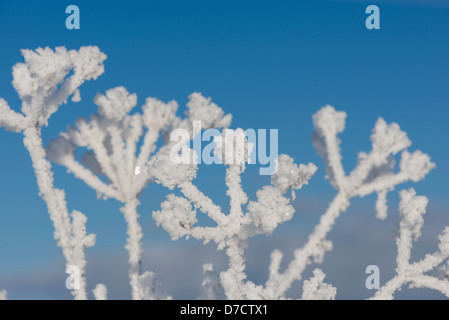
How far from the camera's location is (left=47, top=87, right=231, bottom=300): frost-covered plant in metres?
7.06

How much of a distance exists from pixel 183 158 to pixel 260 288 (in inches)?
49.4

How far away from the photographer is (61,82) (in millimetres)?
5852

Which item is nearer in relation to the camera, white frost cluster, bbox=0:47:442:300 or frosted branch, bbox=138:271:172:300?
white frost cluster, bbox=0:47:442:300

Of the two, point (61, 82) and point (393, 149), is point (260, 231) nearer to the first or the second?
point (61, 82)

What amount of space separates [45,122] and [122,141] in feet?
6.20

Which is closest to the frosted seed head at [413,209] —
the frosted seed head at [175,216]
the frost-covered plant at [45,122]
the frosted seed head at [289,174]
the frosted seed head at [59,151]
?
the frosted seed head at [289,174]

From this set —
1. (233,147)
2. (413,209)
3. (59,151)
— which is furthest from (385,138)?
(59,151)

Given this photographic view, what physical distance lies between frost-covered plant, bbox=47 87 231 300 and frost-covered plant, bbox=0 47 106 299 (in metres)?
1.23

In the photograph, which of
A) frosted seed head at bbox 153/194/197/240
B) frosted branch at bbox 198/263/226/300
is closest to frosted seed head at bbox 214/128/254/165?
frosted seed head at bbox 153/194/197/240

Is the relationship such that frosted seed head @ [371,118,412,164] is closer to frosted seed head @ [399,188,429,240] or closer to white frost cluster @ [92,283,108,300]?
frosted seed head @ [399,188,429,240]

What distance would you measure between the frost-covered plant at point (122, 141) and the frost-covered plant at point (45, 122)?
1226 mm

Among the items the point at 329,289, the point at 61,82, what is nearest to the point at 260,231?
the point at 329,289

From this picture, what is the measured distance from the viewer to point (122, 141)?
7.68 metres

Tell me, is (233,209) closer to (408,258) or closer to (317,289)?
(317,289)
